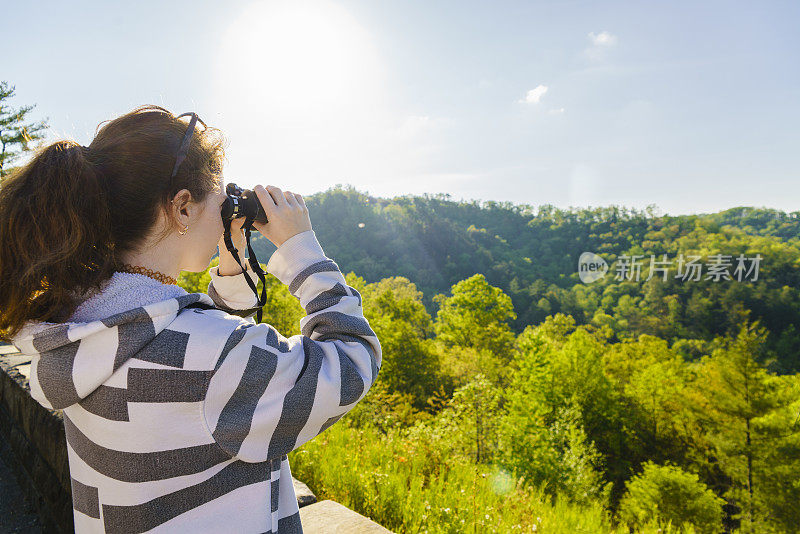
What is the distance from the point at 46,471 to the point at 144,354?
5.11 ft

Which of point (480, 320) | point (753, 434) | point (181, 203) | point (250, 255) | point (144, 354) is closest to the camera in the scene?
point (144, 354)

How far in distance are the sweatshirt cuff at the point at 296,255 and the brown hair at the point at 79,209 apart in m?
0.21

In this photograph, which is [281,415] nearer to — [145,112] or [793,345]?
[145,112]

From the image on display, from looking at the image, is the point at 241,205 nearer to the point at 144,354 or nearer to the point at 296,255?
the point at 296,255

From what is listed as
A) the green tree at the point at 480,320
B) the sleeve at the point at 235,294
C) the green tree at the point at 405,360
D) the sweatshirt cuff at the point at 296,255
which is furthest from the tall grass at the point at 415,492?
the green tree at the point at 480,320

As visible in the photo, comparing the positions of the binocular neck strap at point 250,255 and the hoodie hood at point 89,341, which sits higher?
the binocular neck strap at point 250,255

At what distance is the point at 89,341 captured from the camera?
0.59 m

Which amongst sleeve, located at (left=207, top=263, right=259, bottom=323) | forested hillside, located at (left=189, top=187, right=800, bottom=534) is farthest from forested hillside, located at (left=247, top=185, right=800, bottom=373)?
sleeve, located at (left=207, top=263, right=259, bottom=323)

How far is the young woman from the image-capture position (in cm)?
60

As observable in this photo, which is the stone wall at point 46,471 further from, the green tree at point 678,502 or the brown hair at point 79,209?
the green tree at point 678,502

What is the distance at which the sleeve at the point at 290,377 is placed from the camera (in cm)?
61

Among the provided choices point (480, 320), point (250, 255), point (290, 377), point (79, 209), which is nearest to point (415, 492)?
point (250, 255)

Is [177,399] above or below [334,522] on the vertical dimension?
above

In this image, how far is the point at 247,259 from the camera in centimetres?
100
